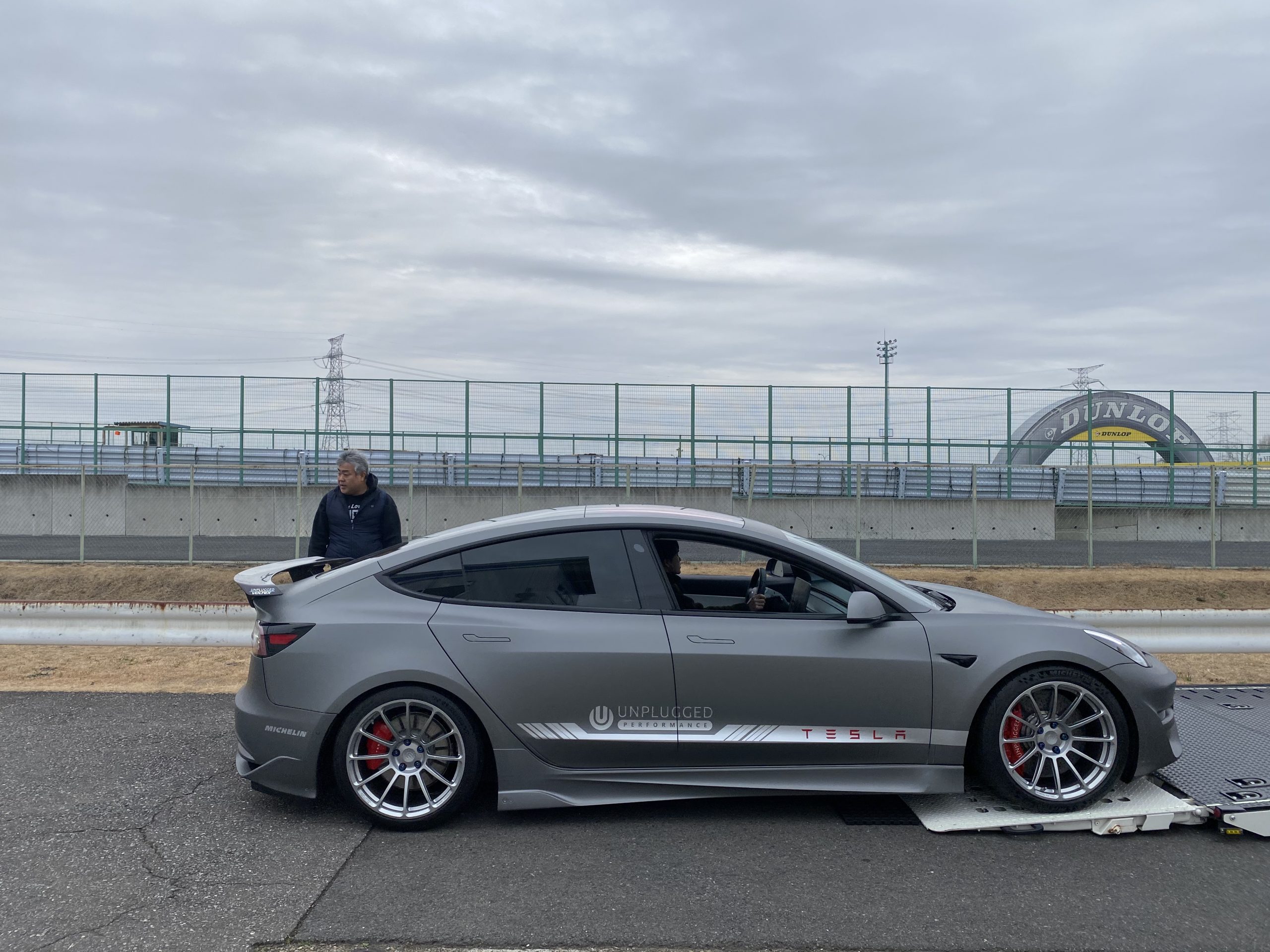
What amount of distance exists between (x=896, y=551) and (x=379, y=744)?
17885 millimetres

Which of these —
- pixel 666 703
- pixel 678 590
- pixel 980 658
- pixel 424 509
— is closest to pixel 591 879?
pixel 666 703

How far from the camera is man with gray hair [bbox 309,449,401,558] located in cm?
633

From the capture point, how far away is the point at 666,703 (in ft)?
14.0

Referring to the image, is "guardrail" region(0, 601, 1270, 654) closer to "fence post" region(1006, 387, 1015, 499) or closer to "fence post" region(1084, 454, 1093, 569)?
"fence post" region(1084, 454, 1093, 569)

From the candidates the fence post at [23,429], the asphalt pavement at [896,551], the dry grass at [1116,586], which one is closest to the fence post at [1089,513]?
the asphalt pavement at [896,551]

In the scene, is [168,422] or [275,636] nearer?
[275,636]

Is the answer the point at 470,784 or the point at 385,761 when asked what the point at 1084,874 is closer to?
the point at 470,784

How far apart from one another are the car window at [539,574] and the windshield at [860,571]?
2.94 ft

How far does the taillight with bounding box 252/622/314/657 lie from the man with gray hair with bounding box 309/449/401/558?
6.20 ft

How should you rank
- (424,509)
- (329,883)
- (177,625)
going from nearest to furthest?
1. (329,883)
2. (177,625)
3. (424,509)

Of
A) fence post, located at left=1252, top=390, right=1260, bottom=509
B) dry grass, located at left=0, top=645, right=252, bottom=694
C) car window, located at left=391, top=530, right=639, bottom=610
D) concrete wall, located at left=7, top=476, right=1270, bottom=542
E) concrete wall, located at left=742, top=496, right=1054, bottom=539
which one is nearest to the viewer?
car window, located at left=391, top=530, right=639, bottom=610

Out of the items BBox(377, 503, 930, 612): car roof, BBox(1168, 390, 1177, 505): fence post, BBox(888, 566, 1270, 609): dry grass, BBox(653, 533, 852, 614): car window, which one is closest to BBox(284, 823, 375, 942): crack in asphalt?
BBox(377, 503, 930, 612): car roof

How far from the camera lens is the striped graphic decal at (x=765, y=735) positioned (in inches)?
167

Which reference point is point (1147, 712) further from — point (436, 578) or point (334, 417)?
point (334, 417)
